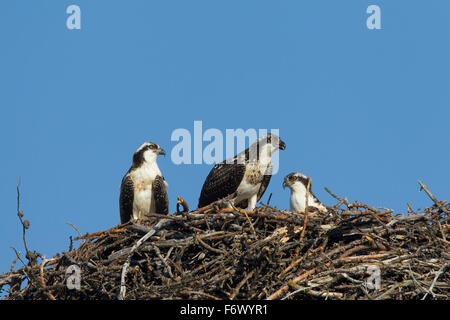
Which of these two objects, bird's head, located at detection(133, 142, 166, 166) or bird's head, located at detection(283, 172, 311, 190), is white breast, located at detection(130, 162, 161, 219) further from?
bird's head, located at detection(283, 172, 311, 190)

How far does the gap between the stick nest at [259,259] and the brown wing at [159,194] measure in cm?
170

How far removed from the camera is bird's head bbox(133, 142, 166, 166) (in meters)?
12.3

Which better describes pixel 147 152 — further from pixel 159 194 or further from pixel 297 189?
pixel 297 189

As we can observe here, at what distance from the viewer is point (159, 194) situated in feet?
39.8

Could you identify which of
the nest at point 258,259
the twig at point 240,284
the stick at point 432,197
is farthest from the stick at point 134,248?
the stick at point 432,197

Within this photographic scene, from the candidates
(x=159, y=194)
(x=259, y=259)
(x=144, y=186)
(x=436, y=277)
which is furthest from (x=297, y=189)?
(x=436, y=277)

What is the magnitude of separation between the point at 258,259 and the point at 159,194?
3368 millimetres

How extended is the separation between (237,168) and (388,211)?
3.12 meters

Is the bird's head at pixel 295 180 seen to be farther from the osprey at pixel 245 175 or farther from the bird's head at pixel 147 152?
the bird's head at pixel 147 152

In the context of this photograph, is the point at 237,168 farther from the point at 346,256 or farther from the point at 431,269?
the point at 431,269

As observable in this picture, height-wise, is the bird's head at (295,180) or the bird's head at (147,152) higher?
the bird's head at (147,152)

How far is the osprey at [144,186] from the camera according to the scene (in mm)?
12156

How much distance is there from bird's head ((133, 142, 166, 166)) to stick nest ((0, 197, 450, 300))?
6.70ft

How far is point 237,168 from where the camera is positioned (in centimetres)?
1212
